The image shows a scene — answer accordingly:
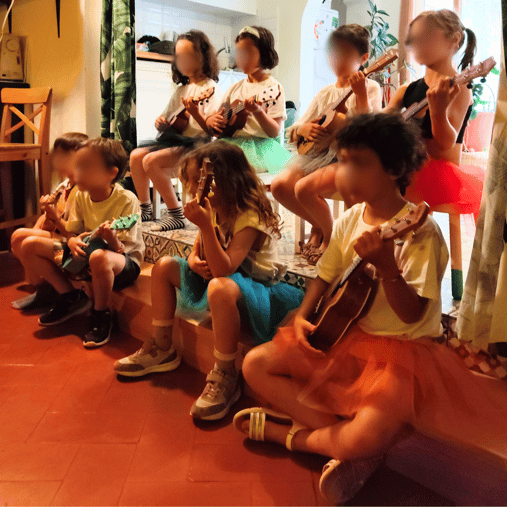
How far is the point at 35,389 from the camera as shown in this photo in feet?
5.12

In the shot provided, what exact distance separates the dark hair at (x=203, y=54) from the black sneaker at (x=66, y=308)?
1.18m

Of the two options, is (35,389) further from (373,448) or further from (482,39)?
(482,39)

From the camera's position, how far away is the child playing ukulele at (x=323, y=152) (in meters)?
1.79

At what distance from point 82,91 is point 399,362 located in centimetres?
240

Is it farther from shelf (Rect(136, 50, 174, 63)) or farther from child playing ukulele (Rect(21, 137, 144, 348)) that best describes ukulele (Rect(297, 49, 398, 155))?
shelf (Rect(136, 50, 174, 63))

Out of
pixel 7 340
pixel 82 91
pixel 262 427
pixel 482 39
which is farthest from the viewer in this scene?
pixel 82 91

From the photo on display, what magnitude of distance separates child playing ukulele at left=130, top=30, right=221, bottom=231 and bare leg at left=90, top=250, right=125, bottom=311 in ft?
1.87

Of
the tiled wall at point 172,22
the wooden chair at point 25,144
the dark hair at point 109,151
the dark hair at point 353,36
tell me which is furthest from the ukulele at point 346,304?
the tiled wall at point 172,22

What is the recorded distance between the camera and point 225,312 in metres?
1.42

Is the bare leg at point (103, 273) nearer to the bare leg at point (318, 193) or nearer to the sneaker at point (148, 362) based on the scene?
the sneaker at point (148, 362)

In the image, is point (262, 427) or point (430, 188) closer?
point (262, 427)

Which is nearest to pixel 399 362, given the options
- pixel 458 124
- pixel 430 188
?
pixel 430 188

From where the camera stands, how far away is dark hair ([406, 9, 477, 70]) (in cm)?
150

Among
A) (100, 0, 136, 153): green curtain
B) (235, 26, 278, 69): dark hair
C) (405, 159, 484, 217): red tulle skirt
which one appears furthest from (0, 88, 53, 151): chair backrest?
(405, 159, 484, 217): red tulle skirt
